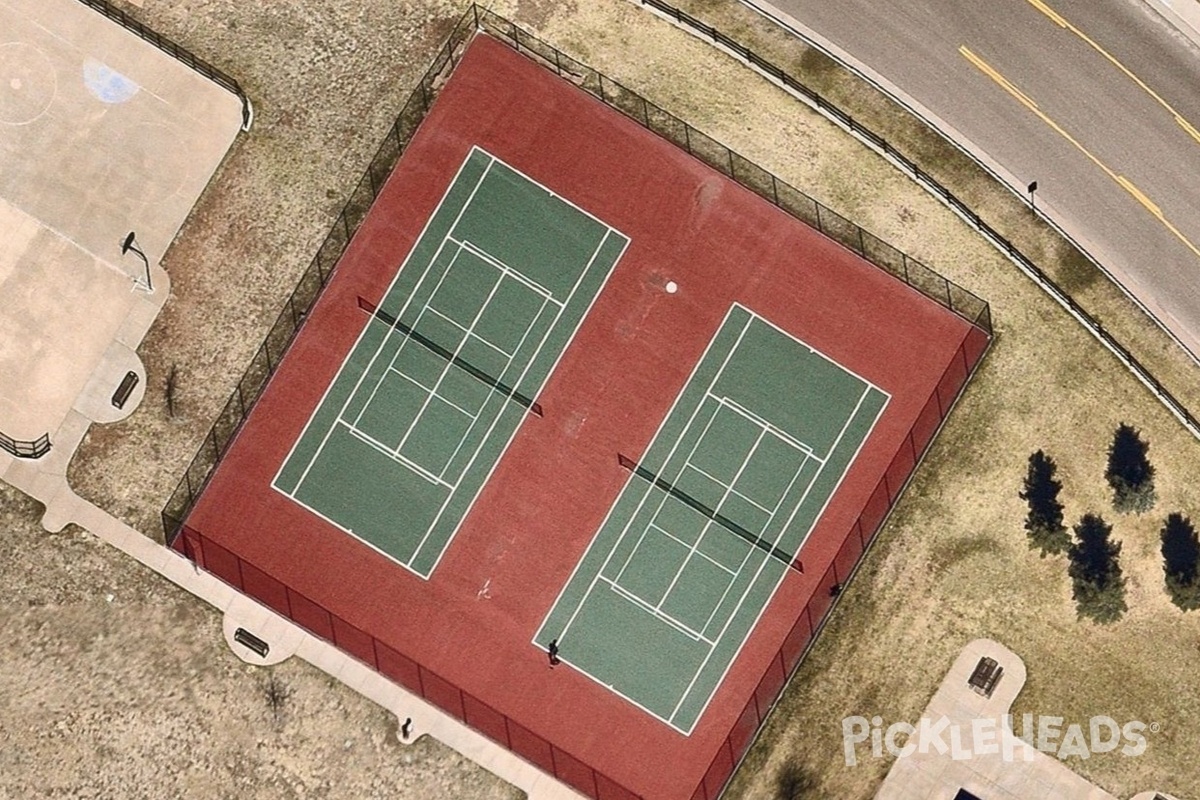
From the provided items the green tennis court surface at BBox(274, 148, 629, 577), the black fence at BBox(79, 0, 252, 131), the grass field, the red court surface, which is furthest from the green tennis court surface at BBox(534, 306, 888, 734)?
the black fence at BBox(79, 0, 252, 131)

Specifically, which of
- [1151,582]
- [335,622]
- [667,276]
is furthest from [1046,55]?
[335,622]

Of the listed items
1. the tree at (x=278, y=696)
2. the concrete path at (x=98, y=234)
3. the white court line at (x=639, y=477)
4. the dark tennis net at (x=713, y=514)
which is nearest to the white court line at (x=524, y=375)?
the dark tennis net at (x=713, y=514)

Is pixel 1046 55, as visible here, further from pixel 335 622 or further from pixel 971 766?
pixel 335 622

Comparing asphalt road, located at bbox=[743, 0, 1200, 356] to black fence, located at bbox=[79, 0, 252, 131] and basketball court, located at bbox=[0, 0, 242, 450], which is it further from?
basketball court, located at bbox=[0, 0, 242, 450]

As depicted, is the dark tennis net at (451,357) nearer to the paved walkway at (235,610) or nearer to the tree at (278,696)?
the paved walkway at (235,610)

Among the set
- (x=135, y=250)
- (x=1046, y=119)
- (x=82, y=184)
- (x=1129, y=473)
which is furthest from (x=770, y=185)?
(x=82, y=184)

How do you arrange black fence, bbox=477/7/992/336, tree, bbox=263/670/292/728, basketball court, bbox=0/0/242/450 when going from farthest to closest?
1. black fence, bbox=477/7/992/336
2. basketball court, bbox=0/0/242/450
3. tree, bbox=263/670/292/728
